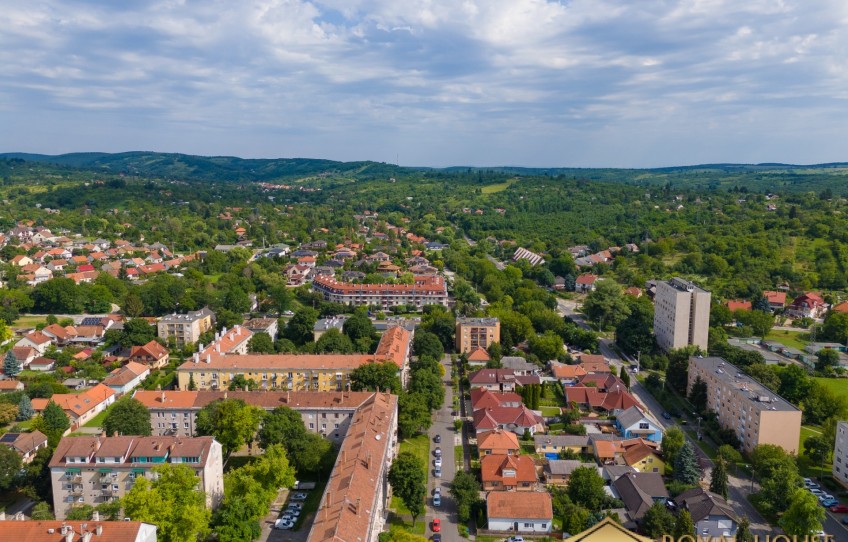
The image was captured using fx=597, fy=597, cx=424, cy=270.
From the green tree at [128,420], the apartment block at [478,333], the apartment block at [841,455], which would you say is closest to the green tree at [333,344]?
the apartment block at [478,333]

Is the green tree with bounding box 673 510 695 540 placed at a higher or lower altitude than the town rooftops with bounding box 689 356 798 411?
lower

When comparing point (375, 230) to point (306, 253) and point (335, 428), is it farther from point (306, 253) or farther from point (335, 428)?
point (335, 428)

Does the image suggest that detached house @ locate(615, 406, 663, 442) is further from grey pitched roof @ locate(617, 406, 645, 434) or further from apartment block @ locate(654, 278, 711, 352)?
apartment block @ locate(654, 278, 711, 352)

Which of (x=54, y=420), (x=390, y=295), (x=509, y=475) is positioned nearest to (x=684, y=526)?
(x=509, y=475)

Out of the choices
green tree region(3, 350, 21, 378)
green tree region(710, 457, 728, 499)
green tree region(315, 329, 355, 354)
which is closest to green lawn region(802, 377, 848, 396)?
green tree region(710, 457, 728, 499)

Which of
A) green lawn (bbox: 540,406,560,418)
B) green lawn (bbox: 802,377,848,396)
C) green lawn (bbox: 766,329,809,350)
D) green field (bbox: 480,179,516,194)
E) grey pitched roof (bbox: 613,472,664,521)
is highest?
green field (bbox: 480,179,516,194)

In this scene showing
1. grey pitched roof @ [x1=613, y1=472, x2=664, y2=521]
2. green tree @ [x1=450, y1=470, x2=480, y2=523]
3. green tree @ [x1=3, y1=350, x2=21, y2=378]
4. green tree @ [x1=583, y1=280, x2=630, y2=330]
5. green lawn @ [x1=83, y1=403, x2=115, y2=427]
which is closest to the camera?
green tree @ [x1=450, y1=470, x2=480, y2=523]

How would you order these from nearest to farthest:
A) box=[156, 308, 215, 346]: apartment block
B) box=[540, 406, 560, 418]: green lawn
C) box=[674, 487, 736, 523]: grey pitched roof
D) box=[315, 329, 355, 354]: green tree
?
box=[674, 487, 736, 523]: grey pitched roof < box=[540, 406, 560, 418]: green lawn < box=[315, 329, 355, 354]: green tree < box=[156, 308, 215, 346]: apartment block
